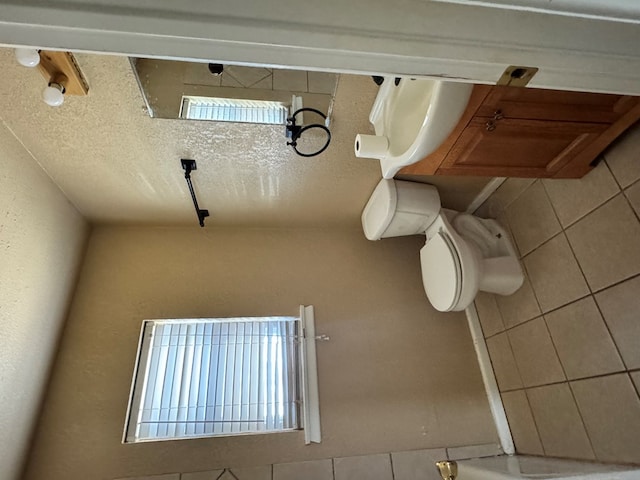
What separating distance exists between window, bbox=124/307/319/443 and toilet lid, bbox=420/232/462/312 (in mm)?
595

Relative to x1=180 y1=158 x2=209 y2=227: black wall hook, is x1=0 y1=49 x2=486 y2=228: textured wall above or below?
above

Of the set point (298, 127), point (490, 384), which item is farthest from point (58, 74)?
point (490, 384)

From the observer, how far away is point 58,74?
3.34 ft

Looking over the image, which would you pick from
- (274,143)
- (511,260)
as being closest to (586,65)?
(274,143)

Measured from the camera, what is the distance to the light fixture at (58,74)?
98cm

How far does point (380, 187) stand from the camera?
164 centimetres

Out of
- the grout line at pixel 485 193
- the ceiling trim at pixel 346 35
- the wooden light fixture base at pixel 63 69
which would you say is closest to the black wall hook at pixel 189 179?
the wooden light fixture base at pixel 63 69

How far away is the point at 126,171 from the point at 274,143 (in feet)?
2.06

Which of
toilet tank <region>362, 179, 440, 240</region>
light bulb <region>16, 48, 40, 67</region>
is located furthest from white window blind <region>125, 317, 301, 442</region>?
light bulb <region>16, 48, 40, 67</region>

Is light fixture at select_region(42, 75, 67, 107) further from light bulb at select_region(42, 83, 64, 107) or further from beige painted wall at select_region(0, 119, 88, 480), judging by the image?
beige painted wall at select_region(0, 119, 88, 480)

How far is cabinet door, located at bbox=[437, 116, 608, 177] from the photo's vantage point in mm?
1062

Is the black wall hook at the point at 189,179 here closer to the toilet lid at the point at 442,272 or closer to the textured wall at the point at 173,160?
the textured wall at the point at 173,160

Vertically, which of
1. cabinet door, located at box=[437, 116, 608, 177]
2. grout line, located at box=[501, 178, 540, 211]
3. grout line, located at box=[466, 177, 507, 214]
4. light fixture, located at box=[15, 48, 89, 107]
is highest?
grout line, located at box=[466, 177, 507, 214]

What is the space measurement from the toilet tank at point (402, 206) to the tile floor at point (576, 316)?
0.37 meters
